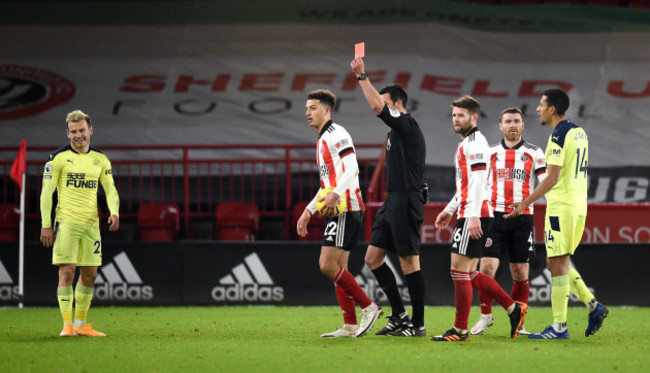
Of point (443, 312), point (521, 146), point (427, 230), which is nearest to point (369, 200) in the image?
point (427, 230)

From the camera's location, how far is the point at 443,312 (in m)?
10.1

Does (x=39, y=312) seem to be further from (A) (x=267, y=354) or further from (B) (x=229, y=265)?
(A) (x=267, y=354)

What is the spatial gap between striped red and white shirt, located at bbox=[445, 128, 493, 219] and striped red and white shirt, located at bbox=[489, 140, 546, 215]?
105cm

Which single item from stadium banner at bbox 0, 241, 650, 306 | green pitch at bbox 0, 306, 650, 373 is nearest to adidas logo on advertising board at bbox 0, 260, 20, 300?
stadium banner at bbox 0, 241, 650, 306

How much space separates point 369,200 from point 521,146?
130 inches

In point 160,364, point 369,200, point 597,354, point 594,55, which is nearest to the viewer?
point 160,364

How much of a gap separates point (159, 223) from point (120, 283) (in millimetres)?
1249

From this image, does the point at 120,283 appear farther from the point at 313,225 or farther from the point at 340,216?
the point at 340,216

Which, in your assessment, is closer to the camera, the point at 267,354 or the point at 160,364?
the point at 160,364

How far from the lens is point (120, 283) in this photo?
36.6ft

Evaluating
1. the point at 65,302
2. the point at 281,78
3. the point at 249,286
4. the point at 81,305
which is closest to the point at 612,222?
the point at 249,286

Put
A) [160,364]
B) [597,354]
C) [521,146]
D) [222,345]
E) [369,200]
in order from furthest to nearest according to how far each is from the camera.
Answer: [369,200]
[521,146]
[222,345]
[597,354]
[160,364]

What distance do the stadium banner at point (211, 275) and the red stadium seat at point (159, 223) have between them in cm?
89

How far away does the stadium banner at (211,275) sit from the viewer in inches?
432
